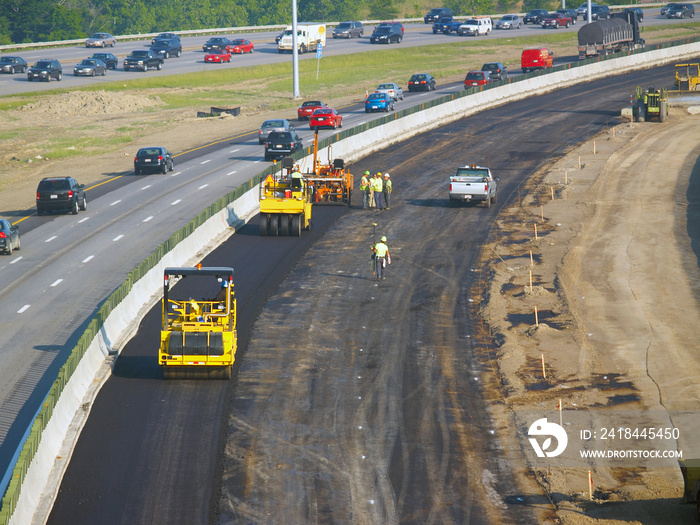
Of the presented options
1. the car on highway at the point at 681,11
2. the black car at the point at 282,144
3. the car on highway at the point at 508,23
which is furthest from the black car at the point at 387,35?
the black car at the point at 282,144

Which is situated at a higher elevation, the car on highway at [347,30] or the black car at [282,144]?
the car on highway at [347,30]

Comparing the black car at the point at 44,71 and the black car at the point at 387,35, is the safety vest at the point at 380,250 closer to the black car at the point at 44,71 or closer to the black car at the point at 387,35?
the black car at the point at 44,71

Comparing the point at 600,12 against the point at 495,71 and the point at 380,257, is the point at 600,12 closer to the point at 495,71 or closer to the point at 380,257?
the point at 495,71

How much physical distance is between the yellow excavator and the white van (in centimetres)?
10481

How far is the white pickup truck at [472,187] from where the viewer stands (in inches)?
1827

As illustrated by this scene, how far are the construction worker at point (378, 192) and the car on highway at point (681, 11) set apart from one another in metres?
101

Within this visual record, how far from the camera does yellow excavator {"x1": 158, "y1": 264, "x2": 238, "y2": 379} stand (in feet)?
80.5

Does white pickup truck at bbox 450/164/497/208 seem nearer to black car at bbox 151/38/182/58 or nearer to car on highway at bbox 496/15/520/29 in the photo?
black car at bbox 151/38/182/58

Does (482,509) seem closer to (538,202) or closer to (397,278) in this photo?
(397,278)

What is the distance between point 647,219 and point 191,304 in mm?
26798

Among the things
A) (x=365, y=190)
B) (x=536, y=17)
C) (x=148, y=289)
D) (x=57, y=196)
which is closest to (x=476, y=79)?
(x=365, y=190)

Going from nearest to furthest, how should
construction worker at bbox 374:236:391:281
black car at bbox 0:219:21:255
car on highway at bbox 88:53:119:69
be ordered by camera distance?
construction worker at bbox 374:236:391:281 → black car at bbox 0:219:21:255 → car on highway at bbox 88:53:119:69

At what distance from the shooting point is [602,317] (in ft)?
101

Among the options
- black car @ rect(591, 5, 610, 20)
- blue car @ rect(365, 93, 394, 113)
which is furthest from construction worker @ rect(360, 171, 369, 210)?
black car @ rect(591, 5, 610, 20)
